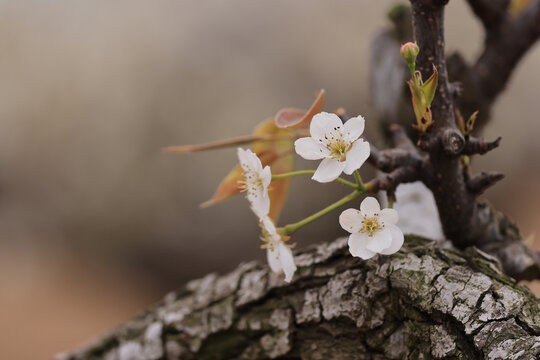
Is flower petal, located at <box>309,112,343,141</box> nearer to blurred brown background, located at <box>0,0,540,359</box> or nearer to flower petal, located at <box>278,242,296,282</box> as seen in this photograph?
flower petal, located at <box>278,242,296,282</box>

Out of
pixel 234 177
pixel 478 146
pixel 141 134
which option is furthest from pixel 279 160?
pixel 141 134

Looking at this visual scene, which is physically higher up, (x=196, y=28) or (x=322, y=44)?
(x=196, y=28)

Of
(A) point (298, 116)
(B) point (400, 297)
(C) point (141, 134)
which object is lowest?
(B) point (400, 297)

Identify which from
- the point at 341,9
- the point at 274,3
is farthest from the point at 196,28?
the point at 341,9

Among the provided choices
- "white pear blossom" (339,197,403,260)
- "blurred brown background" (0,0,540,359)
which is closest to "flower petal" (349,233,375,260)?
"white pear blossom" (339,197,403,260)

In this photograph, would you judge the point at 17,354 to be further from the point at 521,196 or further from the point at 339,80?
the point at 521,196

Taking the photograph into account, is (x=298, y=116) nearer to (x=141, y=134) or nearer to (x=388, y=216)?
(x=388, y=216)

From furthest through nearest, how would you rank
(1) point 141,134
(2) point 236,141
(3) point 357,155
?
1. (1) point 141,134
2. (2) point 236,141
3. (3) point 357,155

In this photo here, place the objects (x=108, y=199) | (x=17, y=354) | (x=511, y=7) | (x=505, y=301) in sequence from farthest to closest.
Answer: (x=108, y=199) → (x=17, y=354) → (x=511, y=7) → (x=505, y=301)
